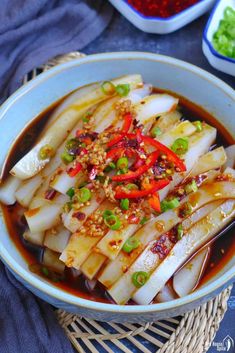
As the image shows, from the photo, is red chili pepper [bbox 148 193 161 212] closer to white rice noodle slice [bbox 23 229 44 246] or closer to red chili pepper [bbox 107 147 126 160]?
red chili pepper [bbox 107 147 126 160]

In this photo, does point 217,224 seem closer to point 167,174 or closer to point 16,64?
point 167,174

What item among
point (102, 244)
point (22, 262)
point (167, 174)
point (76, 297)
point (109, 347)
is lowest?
point (109, 347)

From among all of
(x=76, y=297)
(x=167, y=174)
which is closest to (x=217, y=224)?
(x=167, y=174)

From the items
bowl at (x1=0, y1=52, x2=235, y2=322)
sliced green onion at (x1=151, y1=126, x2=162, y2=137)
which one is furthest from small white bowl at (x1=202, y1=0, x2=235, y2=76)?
sliced green onion at (x1=151, y1=126, x2=162, y2=137)

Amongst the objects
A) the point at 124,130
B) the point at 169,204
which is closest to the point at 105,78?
the point at 124,130

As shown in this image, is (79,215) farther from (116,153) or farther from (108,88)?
(108,88)

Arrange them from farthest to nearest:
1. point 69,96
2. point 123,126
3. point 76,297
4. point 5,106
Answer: point 69,96
point 5,106
point 123,126
point 76,297

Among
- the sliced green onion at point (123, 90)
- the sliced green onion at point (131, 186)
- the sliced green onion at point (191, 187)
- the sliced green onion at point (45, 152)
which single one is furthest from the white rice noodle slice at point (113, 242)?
the sliced green onion at point (123, 90)
